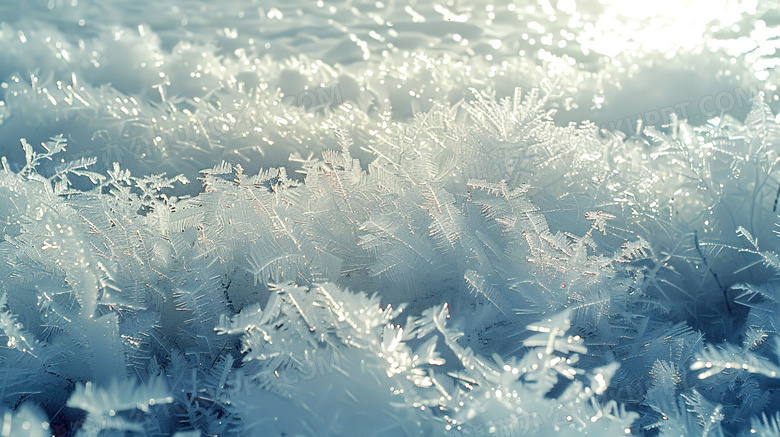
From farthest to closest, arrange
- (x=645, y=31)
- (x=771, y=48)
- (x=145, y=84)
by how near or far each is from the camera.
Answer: (x=645, y=31) → (x=771, y=48) → (x=145, y=84)

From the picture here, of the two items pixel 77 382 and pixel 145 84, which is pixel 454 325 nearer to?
pixel 77 382

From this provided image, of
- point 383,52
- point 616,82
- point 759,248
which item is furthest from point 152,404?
point 383,52

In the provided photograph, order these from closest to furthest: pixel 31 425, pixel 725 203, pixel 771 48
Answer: pixel 31 425, pixel 725 203, pixel 771 48

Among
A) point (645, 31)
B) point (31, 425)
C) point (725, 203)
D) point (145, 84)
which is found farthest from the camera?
point (645, 31)

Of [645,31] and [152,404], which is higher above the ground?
[645,31]

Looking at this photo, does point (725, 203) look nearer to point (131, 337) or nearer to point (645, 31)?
point (131, 337)

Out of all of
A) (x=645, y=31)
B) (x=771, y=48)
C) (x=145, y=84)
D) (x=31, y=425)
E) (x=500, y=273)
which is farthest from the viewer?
(x=645, y=31)

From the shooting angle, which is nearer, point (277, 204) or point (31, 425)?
point (31, 425)

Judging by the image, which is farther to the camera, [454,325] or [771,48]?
[771,48]

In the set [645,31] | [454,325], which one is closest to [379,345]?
[454,325]
